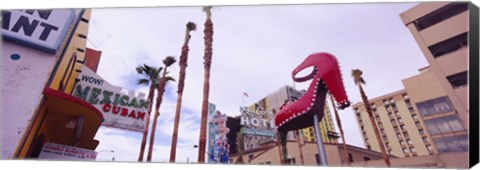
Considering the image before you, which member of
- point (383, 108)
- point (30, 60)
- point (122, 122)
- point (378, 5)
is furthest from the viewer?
point (383, 108)

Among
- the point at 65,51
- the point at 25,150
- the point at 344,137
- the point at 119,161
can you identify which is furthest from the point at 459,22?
the point at 25,150

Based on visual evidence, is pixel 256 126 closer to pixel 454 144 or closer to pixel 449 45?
pixel 454 144

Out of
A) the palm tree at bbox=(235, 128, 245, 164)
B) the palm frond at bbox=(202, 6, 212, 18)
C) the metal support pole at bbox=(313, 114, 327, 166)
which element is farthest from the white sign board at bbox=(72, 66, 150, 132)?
the metal support pole at bbox=(313, 114, 327, 166)

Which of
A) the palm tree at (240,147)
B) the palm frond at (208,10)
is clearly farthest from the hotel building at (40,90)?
the palm tree at (240,147)

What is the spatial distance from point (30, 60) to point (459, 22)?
11241mm

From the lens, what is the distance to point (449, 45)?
7723mm

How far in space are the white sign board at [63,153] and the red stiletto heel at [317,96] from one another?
5.60 meters

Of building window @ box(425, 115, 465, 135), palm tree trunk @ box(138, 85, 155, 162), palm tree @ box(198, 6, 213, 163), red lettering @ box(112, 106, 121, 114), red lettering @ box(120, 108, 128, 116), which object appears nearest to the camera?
building window @ box(425, 115, 465, 135)

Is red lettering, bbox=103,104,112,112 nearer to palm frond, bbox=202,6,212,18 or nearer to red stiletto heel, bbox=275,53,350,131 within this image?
palm frond, bbox=202,6,212,18

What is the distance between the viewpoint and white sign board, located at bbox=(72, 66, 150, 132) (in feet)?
28.0

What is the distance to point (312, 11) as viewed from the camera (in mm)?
7789

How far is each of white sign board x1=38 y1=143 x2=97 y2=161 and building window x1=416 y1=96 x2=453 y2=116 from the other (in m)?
9.51

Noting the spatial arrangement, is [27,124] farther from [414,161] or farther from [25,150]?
[414,161]

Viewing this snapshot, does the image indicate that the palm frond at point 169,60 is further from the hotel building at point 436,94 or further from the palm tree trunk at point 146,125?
the hotel building at point 436,94
